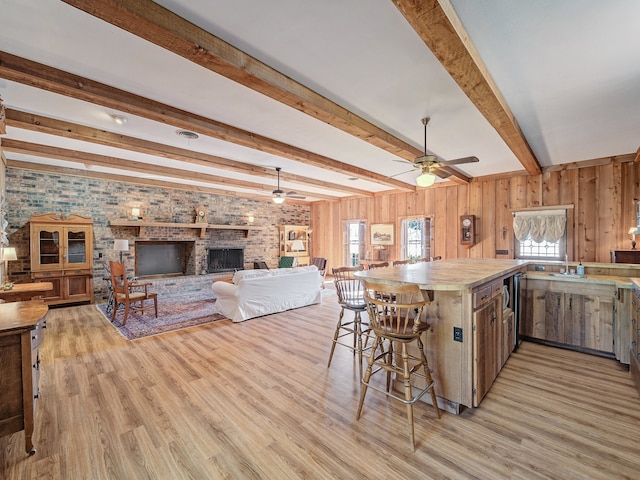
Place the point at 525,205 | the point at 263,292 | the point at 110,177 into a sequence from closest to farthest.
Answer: the point at 263,292 → the point at 525,205 → the point at 110,177

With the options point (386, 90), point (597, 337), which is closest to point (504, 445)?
point (597, 337)

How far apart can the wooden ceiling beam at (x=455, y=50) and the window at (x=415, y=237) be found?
4733 millimetres

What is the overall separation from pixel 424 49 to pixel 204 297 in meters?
6.42

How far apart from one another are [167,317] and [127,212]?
137 inches

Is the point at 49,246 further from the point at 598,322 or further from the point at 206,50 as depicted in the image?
the point at 598,322

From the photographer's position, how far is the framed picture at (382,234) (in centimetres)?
848

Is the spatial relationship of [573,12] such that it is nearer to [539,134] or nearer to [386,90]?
[386,90]

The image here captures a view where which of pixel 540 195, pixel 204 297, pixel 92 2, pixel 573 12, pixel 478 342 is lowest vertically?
pixel 204 297

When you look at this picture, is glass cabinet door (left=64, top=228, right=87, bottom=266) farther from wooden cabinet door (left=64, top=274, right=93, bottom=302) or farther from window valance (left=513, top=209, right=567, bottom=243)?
window valance (left=513, top=209, right=567, bottom=243)

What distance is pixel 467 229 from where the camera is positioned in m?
6.78

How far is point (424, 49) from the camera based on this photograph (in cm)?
223

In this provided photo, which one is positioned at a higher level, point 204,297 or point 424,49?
point 424,49

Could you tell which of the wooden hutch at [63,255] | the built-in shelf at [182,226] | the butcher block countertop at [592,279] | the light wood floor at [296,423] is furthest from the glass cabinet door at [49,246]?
the butcher block countertop at [592,279]

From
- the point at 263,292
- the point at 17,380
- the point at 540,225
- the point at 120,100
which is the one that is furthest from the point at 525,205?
the point at 17,380
